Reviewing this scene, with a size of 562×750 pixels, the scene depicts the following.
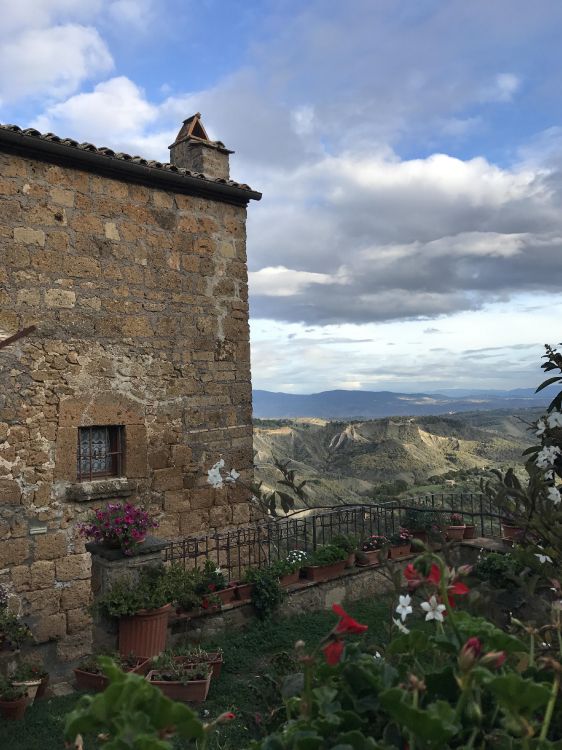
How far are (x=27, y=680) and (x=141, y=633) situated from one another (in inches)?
41.7

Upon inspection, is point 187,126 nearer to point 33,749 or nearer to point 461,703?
point 33,749

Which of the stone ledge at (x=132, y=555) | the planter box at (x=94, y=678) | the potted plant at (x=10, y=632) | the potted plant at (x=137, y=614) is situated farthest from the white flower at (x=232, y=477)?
the potted plant at (x=10, y=632)

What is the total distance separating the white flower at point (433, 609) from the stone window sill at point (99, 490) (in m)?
6.48

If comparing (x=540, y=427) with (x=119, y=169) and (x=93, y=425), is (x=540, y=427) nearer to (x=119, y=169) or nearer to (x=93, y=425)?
(x=93, y=425)

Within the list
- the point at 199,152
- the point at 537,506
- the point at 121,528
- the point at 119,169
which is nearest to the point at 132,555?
the point at 121,528

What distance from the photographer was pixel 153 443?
325 inches

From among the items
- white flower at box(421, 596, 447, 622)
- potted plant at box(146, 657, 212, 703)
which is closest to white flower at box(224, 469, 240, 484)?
white flower at box(421, 596, 447, 622)

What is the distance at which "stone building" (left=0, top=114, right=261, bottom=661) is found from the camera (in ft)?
23.4

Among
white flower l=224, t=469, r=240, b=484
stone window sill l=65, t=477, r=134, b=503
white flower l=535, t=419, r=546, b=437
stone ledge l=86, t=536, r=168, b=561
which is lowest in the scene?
stone ledge l=86, t=536, r=168, b=561

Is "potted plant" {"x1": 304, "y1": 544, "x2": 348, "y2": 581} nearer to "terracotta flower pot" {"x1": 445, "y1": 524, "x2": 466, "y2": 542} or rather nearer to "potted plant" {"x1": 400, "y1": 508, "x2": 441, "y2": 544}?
"potted plant" {"x1": 400, "y1": 508, "x2": 441, "y2": 544}

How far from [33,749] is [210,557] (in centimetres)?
421

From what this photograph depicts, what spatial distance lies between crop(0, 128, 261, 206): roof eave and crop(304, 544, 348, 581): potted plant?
5.38 metres

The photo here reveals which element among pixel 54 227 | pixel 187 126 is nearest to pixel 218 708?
pixel 54 227

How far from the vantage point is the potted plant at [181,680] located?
16.8 ft
